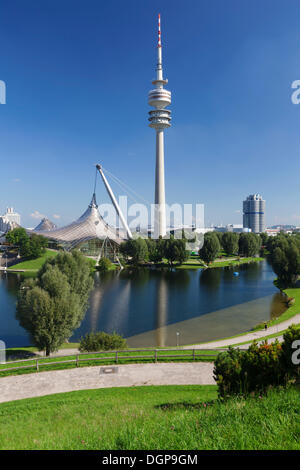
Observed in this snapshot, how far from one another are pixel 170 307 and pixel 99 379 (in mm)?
21427

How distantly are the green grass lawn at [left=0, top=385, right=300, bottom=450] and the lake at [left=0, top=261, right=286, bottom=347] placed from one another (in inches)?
564

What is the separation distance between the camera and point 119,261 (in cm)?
6656

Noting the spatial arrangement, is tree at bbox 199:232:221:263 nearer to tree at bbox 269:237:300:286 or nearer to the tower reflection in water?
the tower reflection in water

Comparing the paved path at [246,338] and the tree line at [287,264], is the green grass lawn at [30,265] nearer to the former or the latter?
the tree line at [287,264]

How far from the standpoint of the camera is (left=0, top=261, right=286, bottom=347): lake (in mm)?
24391

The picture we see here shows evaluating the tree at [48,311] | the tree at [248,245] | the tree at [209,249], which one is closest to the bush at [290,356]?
the tree at [48,311]

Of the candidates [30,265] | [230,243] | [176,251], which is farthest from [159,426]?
[230,243]

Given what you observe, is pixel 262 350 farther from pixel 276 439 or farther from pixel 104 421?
pixel 104 421

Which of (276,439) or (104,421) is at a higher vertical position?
(276,439)

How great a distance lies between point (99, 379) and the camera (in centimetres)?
1116

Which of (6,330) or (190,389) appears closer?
(190,389)

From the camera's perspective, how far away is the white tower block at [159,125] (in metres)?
102
